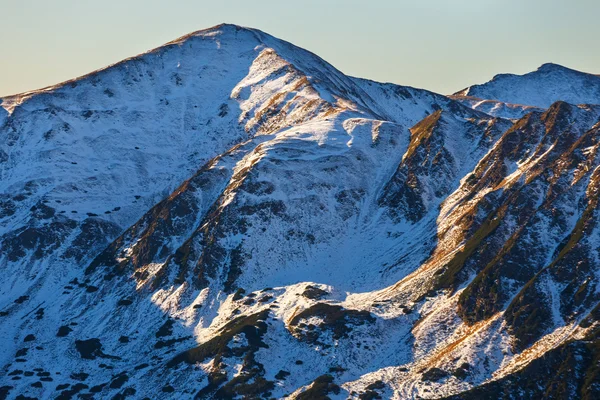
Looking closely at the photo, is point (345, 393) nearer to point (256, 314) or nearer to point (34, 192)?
point (256, 314)

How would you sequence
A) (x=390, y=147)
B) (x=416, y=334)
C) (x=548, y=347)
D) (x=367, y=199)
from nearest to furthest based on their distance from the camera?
(x=548, y=347) → (x=416, y=334) → (x=367, y=199) → (x=390, y=147)

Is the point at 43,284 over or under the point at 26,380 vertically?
over

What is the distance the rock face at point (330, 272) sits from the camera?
12162 cm

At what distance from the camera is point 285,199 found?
16975 centimetres

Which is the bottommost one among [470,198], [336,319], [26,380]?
[26,380]

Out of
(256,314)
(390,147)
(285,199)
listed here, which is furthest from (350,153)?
(256,314)

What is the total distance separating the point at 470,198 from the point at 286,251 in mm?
35519

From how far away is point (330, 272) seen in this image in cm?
15475

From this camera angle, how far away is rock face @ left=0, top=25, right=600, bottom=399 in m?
122

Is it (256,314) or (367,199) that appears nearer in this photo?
(256,314)

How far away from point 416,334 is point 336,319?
1353 cm

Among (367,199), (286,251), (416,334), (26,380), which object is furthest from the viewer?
(367,199)

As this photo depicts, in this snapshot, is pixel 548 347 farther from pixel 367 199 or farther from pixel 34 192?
pixel 34 192

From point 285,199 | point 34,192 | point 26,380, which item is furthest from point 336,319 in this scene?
point 34,192
